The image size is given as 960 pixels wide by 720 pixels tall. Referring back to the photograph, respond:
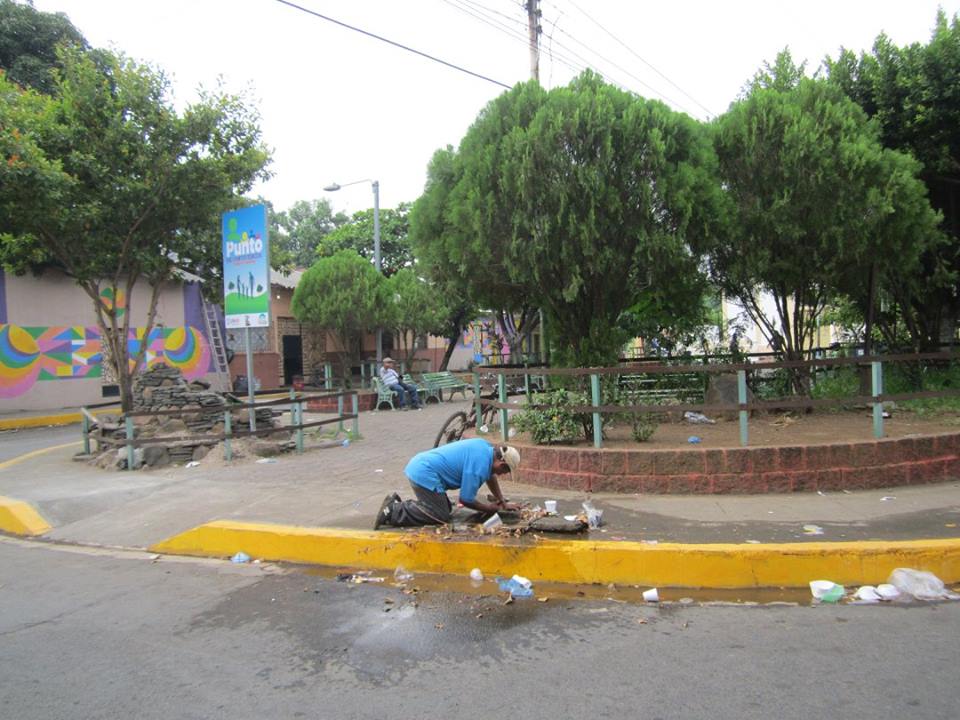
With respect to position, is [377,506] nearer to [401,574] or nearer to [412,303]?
[401,574]

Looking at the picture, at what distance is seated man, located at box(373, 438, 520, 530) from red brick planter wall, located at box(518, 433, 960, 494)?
5.01ft

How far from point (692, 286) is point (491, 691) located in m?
6.86

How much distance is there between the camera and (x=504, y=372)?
319 inches

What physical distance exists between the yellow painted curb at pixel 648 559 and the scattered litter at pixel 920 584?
5.1 inches

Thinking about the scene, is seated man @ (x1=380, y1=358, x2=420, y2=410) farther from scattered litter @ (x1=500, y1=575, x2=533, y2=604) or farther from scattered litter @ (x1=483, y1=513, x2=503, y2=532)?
scattered litter @ (x1=500, y1=575, x2=533, y2=604)

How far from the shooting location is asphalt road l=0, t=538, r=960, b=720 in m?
3.39

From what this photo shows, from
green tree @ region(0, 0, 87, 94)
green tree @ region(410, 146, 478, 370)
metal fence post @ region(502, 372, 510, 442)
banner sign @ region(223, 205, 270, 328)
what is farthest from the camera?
green tree @ region(0, 0, 87, 94)

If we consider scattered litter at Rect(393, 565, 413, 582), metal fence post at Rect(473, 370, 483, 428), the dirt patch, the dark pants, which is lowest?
scattered litter at Rect(393, 565, 413, 582)

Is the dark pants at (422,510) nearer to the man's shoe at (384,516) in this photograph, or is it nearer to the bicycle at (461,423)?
the man's shoe at (384,516)

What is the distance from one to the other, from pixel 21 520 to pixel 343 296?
1455 cm

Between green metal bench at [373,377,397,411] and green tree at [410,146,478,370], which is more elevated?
green tree at [410,146,478,370]

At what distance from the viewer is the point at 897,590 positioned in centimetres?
Result: 471

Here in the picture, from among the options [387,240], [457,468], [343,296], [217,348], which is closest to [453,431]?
[457,468]

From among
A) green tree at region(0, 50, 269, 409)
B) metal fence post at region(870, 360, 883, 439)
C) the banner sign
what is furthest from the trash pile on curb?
green tree at region(0, 50, 269, 409)
